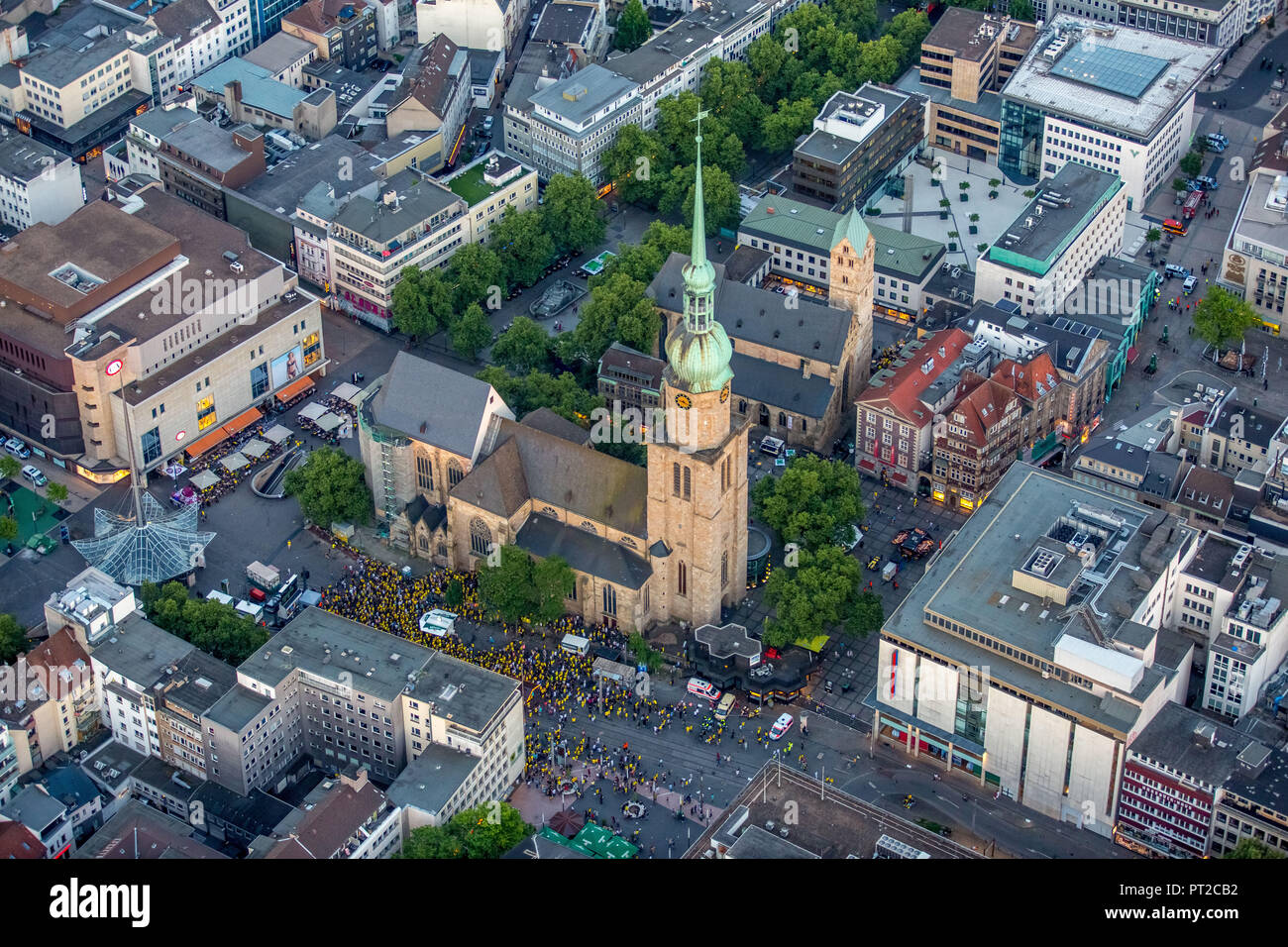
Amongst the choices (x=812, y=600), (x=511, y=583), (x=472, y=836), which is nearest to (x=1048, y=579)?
(x=812, y=600)

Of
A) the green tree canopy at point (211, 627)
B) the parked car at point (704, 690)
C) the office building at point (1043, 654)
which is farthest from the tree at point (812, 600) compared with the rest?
the green tree canopy at point (211, 627)

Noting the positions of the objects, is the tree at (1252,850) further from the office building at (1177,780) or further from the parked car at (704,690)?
the parked car at (704,690)

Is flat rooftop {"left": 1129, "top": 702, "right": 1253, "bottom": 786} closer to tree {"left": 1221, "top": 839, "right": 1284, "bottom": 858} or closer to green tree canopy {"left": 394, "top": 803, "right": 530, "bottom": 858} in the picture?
tree {"left": 1221, "top": 839, "right": 1284, "bottom": 858}

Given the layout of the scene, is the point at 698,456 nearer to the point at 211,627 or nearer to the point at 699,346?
the point at 699,346
